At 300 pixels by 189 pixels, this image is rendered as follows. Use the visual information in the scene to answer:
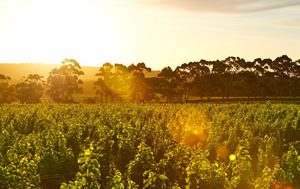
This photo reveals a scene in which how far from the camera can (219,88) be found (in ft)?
278

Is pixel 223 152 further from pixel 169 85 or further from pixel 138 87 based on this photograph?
pixel 169 85

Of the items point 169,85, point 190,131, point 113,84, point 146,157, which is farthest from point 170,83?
point 146,157

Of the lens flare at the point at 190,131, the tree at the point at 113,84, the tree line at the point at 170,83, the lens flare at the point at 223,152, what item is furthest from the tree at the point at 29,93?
the lens flare at the point at 223,152

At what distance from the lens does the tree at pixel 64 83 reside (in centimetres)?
7900

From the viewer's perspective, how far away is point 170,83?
80125mm

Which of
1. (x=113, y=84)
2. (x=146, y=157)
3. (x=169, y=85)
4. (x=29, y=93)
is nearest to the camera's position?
(x=146, y=157)

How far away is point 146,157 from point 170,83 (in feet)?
212

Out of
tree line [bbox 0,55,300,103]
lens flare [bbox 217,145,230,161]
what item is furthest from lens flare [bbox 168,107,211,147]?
tree line [bbox 0,55,300,103]

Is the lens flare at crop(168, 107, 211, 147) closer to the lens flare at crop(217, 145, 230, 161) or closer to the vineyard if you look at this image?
the vineyard

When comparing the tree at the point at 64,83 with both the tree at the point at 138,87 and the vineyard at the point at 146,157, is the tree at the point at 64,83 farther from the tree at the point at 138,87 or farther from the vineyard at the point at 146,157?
the vineyard at the point at 146,157

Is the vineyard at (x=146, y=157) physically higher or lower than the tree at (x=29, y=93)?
higher

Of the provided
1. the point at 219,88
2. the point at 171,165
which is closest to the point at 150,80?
the point at 219,88

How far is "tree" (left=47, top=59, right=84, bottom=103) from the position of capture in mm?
79000

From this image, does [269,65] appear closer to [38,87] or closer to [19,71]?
[38,87]
